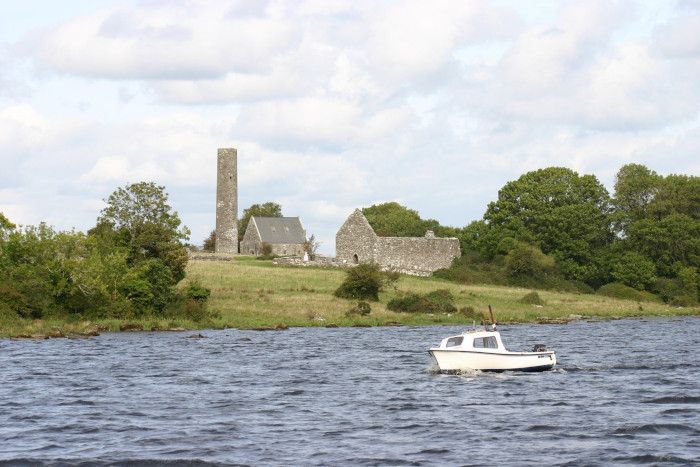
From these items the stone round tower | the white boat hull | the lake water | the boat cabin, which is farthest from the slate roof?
the white boat hull

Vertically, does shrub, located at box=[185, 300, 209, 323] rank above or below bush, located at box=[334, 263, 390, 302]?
below

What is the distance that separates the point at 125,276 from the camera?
5566 centimetres

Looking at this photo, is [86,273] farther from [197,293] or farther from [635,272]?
[635,272]

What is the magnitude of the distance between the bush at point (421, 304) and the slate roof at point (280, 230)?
→ 179ft

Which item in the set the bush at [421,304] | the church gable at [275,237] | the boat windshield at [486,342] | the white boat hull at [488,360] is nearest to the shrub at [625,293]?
the bush at [421,304]

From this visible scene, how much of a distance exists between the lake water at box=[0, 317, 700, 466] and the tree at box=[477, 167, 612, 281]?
4990 cm

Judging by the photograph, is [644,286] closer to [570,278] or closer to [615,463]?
[570,278]

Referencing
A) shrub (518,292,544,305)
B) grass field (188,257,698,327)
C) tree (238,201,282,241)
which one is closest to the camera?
grass field (188,257,698,327)

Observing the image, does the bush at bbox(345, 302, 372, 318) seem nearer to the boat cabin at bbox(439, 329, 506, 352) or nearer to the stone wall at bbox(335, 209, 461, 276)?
the boat cabin at bbox(439, 329, 506, 352)

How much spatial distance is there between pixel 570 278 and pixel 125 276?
5540cm

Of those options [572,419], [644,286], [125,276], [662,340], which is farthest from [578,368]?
[644,286]

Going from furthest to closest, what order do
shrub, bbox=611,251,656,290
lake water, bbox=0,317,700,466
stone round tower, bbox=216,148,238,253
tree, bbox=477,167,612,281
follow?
stone round tower, bbox=216,148,238,253 < tree, bbox=477,167,612,281 < shrub, bbox=611,251,656,290 < lake water, bbox=0,317,700,466

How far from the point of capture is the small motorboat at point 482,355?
1334 inches

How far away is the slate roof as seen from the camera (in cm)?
12200
